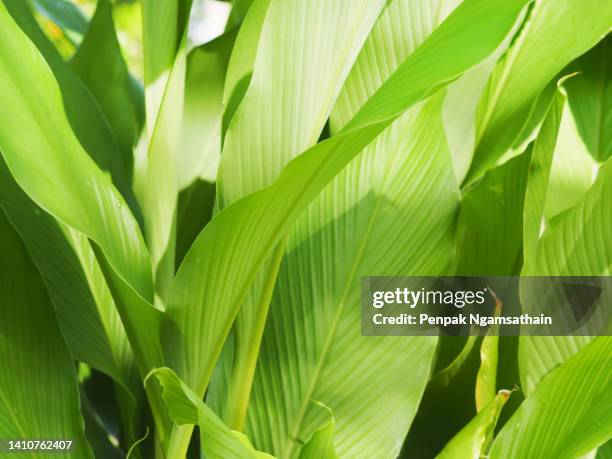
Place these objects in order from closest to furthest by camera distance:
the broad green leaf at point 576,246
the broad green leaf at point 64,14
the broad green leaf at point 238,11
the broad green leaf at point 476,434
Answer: the broad green leaf at point 476,434 < the broad green leaf at point 576,246 < the broad green leaf at point 238,11 < the broad green leaf at point 64,14

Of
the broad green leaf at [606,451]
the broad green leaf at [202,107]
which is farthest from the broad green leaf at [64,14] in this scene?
the broad green leaf at [606,451]

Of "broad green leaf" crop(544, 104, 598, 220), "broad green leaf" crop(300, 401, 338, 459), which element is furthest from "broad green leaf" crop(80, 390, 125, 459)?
"broad green leaf" crop(544, 104, 598, 220)

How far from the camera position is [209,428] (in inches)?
17.4

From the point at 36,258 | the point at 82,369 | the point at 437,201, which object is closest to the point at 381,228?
the point at 437,201

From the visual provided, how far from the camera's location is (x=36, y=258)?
0.66m

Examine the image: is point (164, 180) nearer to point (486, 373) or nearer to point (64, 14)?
point (486, 373)

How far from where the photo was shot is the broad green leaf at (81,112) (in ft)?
2.30

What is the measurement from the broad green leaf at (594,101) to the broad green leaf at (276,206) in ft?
1.06

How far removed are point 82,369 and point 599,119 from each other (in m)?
0.72

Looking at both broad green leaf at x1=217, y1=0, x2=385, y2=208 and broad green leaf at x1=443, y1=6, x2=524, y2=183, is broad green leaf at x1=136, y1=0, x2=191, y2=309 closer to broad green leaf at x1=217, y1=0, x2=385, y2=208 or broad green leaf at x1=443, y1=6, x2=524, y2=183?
broad green leaf at x1=217, y1=0, x2=385, y2=208

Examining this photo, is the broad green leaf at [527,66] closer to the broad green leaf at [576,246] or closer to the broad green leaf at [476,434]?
the broad green leaf at [576,246]

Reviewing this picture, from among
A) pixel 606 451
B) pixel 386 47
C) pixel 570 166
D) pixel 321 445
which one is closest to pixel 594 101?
pixel 570 166

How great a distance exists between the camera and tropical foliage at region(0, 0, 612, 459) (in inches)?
18.1

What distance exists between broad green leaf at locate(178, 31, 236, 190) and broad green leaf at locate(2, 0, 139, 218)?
0.24 ft
